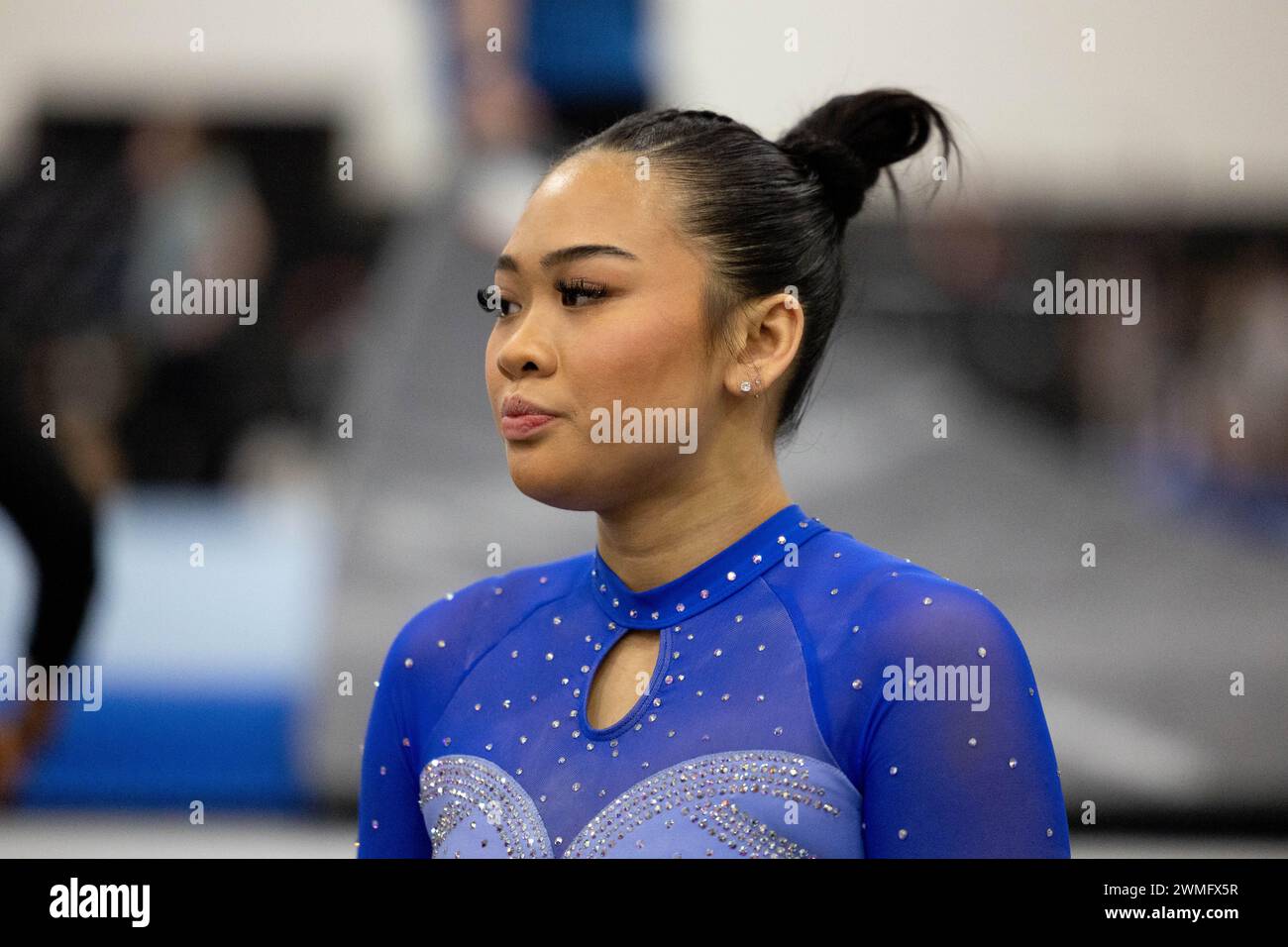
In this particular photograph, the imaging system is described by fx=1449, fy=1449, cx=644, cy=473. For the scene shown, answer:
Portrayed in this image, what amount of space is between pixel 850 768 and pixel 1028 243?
453 centimetres

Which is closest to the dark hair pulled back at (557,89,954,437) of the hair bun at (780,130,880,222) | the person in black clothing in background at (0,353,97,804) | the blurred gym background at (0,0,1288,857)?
the hair bun at (780,130,880,222)

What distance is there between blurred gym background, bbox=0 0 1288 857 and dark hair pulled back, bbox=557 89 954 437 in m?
1.37

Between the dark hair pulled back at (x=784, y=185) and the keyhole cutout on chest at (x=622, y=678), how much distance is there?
24 cm

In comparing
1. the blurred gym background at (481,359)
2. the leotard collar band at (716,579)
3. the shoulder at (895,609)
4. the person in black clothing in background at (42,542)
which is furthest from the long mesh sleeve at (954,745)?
the blurred gym background at (481,359)

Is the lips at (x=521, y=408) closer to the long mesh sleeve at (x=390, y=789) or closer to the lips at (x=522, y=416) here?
the lips at (x=522, y=416)

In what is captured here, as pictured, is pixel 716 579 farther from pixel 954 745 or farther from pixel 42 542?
pixel 42 542

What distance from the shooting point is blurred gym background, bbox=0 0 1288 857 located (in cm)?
339

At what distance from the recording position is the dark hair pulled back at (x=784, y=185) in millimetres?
1210

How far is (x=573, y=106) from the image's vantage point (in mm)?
4605

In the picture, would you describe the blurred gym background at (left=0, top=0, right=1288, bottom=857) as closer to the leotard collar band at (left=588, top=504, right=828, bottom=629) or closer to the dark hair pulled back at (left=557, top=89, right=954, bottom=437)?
the dark hair pulled back at (left=557, top=89, right=954, bottom=437)

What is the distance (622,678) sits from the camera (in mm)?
1202

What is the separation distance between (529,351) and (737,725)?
34 cm
